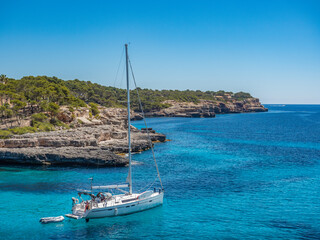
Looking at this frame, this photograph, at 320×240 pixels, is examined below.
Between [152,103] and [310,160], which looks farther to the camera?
[152,103]

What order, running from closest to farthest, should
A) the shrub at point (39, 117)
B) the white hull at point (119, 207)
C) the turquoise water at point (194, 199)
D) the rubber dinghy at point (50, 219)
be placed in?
the turquoise water at point (194, 199)
the rubber dinghy at point (50, 219)
the white hull at point (119, 207)
the shrub at point (39, 117)

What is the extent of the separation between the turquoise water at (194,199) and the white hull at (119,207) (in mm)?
521

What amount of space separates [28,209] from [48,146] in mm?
19736

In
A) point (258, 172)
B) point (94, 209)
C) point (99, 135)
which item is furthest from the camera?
point (99, 135)

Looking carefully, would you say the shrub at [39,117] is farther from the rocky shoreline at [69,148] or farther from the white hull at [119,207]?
the white hull at [119,207]

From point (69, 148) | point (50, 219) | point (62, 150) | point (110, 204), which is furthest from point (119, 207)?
point (69, 148)

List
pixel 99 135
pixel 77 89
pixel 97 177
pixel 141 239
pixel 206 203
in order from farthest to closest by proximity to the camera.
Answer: pixel 77 89 → pixel 99 135 → pixel 97 177 → pixel 206 203 → pixel 141 239

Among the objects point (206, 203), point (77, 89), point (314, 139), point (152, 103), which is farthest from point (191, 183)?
point (152, 103)

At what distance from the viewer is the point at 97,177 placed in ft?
120

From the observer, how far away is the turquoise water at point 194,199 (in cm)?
2188

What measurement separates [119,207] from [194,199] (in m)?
8.01

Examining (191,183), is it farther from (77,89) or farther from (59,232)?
(77,89)

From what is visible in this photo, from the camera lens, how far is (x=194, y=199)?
28594mm

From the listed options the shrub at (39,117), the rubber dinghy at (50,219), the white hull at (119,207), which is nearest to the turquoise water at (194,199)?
the rubber dinghy at (50,219)
